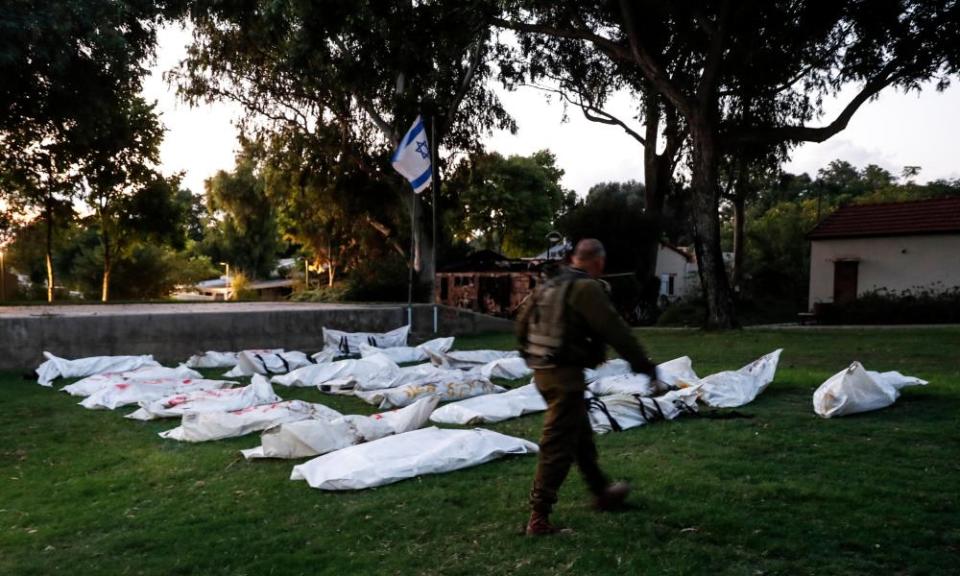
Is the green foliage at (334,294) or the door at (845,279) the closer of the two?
the green foliage at (334,294)

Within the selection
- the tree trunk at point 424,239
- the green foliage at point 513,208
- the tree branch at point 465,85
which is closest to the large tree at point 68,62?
the tree branch at point 465,85

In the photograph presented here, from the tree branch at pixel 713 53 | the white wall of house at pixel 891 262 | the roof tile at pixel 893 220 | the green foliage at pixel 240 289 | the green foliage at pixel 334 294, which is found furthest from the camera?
the green foliage at pixel 240 289

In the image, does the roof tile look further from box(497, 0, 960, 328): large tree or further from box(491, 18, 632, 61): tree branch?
box(491, 18, 632, 61): tree branch

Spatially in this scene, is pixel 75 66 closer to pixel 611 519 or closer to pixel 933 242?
pixel 611 519

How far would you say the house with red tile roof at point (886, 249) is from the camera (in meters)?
28.9

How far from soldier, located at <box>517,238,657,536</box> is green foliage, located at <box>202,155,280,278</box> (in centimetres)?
3741

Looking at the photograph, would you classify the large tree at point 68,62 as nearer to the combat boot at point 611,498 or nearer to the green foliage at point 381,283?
the green foliage at point 381,283

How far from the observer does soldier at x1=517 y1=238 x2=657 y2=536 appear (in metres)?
4.05

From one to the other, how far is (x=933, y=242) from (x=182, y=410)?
95.9 feet

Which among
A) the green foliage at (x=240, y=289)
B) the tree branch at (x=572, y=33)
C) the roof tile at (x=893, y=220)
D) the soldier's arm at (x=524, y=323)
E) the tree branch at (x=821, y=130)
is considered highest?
the tree branch at (x=572, y=33)

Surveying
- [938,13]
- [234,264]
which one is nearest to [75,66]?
[938,13]

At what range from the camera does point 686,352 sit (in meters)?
13.7

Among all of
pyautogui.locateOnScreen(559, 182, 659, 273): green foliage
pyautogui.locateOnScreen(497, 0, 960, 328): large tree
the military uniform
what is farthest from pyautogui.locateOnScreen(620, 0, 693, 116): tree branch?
pyautogui.locateOnScreen(559, 182, 659, 273): green foliage

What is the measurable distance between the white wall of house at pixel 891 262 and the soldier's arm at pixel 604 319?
29112 millimetres
